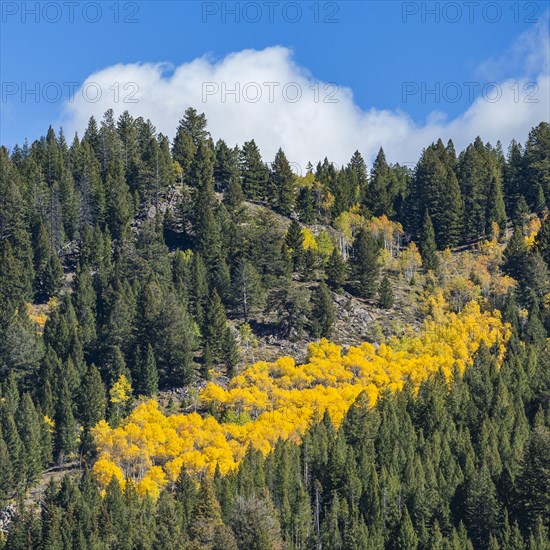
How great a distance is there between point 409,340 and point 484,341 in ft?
30.6

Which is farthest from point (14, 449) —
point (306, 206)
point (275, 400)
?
point (306, 206)

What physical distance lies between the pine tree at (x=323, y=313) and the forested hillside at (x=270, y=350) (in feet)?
1.13

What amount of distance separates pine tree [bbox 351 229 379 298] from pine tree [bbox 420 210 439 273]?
36.7ft

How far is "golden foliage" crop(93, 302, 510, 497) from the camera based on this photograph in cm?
10906

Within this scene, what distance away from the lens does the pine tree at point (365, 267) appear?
144375mm

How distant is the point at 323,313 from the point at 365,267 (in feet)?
43.5

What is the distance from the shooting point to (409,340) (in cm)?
13450

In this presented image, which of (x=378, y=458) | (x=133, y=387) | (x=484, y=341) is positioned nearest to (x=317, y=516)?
(x=378, y=458)

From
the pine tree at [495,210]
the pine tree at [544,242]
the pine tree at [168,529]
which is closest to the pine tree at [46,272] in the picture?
the pine tree at [168,529]

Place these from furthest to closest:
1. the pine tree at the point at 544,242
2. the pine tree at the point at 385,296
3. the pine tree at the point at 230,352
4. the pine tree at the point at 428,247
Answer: the pine tree at the point at 428,247 → the pine tree at the point at 544,242 → the pine tree at the point at 385,296 → the pine tree at the point at 230,352

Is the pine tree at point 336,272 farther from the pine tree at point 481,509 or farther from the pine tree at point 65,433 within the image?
the pine tree at point 481,509

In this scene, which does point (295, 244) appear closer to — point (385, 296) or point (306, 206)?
point (385, 296)

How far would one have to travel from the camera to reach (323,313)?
135000 millimetres

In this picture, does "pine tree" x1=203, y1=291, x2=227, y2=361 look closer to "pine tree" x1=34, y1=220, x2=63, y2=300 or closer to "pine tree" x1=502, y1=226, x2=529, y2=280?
"pine tree" x1=34, y1=220, x2=63, y2=300
